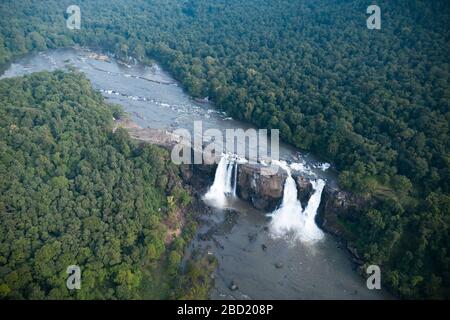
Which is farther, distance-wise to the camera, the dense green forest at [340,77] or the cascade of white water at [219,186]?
the cascade of white water at [219,186]

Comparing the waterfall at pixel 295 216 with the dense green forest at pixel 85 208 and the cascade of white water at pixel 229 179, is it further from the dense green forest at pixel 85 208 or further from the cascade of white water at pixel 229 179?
the dense green forest at pixel 85 208

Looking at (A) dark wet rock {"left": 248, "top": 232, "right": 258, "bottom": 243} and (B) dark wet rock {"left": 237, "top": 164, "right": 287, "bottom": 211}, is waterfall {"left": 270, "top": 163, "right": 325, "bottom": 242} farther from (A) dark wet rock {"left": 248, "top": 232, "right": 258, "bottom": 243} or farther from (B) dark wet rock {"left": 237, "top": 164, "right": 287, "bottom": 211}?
(A) dark wet rock {"left": 248, "top": 232, "right": 258, "bottom": 243}

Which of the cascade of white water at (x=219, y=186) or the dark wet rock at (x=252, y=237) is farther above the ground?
the cascade of white water at (x=219, y=186)

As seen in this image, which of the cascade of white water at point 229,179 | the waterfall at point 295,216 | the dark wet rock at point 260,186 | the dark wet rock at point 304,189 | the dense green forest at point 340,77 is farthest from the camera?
the cascade of white water at point 229,179

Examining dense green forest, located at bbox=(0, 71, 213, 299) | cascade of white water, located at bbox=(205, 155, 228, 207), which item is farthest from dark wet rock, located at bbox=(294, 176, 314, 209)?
dense green forest, located at bbox=(0, 71, 213, 299)

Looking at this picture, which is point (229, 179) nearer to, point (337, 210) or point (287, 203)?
point (287, 203)

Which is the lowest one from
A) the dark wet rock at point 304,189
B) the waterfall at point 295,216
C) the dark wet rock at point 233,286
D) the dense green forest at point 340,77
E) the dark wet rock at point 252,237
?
the dark wet rock at point 233,286

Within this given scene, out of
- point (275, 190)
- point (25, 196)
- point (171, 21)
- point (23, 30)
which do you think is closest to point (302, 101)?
point (275, 190)

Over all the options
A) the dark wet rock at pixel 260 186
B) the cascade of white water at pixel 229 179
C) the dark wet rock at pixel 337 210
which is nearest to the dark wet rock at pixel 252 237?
the dark wet rock at pixel 260 186
